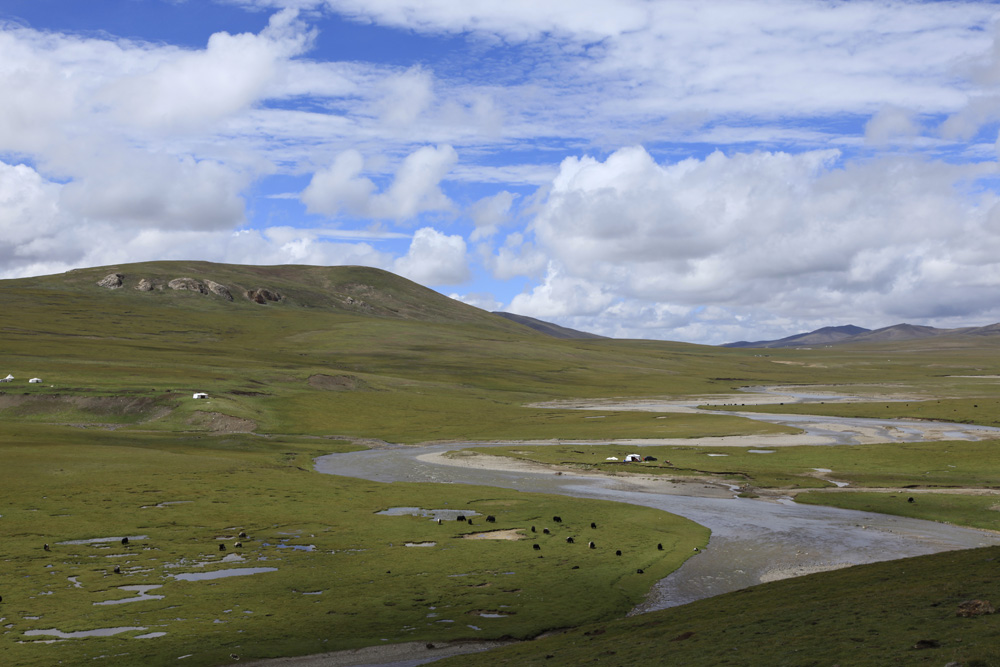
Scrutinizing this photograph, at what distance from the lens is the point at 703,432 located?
96188 mm

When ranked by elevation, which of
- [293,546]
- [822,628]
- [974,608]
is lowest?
[293,546]

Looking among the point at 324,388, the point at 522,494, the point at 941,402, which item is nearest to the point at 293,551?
the point at 522,494

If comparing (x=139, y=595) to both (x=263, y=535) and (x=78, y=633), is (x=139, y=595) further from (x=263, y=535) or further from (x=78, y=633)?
(x=263, y=535)

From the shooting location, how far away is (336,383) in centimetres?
13700

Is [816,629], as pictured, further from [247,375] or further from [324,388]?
[247,375]

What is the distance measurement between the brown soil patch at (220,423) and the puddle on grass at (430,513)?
48.7m

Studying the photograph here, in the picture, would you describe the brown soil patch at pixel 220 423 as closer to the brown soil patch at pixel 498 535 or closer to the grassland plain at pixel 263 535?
the grassland plain at pixel 263 535

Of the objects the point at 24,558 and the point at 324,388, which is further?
the point at 324,388

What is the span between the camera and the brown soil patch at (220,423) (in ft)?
302

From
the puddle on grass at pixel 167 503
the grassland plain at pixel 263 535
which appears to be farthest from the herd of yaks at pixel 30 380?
the puddle on grass at pixel 167 503

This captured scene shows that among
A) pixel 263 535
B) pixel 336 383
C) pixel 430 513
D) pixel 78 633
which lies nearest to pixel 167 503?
pixel 263 535

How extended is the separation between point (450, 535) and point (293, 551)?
8892 millimetres

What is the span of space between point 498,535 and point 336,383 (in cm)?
9917

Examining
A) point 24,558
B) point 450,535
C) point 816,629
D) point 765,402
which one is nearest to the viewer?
point 816,629
